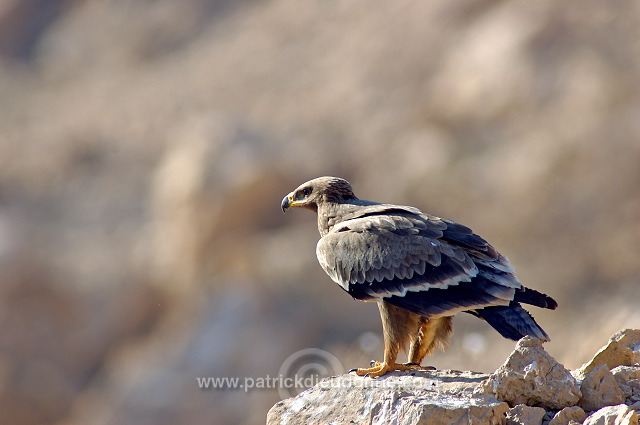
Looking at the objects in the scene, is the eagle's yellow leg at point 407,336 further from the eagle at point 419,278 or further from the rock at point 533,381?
the rock at point 533,381

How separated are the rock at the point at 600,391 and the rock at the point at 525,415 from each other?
410 mm

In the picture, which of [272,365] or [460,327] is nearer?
[460,327]

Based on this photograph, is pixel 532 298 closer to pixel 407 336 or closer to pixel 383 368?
pixel 407 336

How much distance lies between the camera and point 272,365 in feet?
67.1

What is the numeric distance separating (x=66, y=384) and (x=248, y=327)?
6.22m

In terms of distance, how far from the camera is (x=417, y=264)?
324 inches

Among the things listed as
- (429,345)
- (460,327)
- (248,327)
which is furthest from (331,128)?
(429,345)

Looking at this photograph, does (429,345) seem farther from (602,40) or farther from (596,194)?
(602,40)

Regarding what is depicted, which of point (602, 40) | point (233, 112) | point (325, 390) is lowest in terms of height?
point (325, 390)

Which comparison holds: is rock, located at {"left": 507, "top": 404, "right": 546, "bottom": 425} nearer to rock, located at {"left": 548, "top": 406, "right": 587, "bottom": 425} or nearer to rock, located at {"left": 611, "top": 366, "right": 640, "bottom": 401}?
rock, located at {"left": 548, "top": 406, "right": 587, "bottom": 425}

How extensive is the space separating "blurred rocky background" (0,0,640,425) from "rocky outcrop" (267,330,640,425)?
841 cm

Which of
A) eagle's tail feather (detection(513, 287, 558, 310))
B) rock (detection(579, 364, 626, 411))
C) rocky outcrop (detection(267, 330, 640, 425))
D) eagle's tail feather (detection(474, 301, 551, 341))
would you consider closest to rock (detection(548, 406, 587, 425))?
rocky outcrop (detection(267, 330, 640, 425))

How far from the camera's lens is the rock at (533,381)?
6.84 meters

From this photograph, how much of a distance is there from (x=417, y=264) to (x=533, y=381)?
173cm
